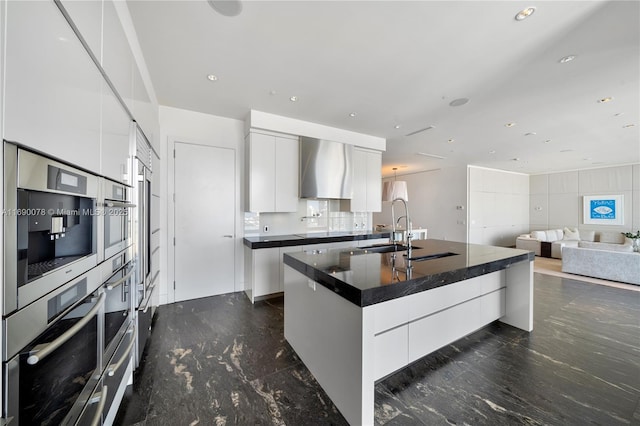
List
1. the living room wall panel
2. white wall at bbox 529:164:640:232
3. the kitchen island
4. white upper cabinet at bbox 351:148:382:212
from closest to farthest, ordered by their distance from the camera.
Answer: the kitchen island < white upper cabinet at bbox 351:148:382:212 < white wall at bbox 529:164:640:232 < the living room wall panel

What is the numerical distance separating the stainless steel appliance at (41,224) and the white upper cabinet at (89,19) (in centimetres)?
59

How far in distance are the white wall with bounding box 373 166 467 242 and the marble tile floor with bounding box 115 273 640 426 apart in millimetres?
5103

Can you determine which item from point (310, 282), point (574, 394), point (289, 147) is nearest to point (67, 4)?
point (310, 282)

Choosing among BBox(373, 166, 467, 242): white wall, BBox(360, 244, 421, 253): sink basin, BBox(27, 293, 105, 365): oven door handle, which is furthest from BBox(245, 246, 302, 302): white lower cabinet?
BBox(373, 166, 467, 242): white wall

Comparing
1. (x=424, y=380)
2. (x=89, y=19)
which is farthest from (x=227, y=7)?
(x=424, y=380)

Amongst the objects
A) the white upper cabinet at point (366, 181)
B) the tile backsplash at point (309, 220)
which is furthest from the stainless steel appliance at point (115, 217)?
the white upper cabinet at point (366, 181)

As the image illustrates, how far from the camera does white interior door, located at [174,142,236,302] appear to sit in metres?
3.41

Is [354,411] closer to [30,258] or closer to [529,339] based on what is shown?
[30,258]

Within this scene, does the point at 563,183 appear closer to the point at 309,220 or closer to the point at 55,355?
the point at 309,220

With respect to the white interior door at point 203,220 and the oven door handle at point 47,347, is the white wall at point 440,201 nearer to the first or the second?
the white interior door at point 203,220

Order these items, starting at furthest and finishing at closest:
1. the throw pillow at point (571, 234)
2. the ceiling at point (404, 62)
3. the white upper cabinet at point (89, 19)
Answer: the throw pillow at point (571, 234), the ceiling at point (404, 62), the white upper cabinet at point (89, 19)

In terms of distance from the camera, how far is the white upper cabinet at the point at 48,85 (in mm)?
648

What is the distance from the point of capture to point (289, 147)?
12.9 feet

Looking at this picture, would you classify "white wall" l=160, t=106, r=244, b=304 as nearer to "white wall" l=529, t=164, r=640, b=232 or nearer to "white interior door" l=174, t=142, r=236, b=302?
"white interior door" l=174, t=142, r=236, b=302
